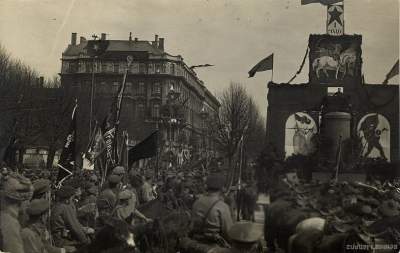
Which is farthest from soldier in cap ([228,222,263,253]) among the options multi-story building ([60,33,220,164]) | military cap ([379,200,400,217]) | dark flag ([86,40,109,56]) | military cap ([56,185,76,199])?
dark flag ([86,40,109,56])

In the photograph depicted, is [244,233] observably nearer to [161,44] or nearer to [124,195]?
[124,195]

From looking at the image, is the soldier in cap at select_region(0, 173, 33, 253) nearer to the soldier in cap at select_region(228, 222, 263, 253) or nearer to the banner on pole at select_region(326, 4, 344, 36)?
the soldier in cap at select_region(228, 222, 263, 253)

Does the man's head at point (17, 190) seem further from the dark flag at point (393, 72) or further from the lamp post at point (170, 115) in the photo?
the dark flag at point (393, 72)

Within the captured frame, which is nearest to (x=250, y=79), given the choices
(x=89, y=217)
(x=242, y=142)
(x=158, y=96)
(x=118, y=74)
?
(x=242, y=142)

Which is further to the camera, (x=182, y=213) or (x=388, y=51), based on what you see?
(x=388, y=51)

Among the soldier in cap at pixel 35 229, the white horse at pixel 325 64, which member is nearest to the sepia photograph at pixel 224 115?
the white horse at pixel 325 64

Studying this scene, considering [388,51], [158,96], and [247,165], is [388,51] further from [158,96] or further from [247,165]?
[158,96]
